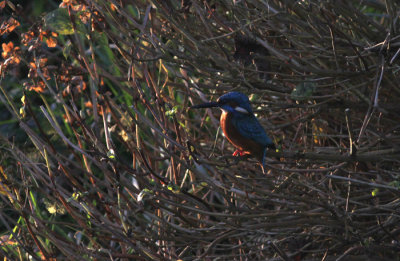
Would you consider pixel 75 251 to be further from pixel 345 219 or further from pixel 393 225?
pixel 393 225

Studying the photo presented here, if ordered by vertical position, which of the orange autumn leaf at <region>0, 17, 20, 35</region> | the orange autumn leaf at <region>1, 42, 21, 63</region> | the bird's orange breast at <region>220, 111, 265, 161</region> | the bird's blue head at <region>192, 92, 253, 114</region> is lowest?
the bird's orange breast at <region>220, 111, 265, 161</region>

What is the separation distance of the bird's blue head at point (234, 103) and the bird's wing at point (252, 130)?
48mm

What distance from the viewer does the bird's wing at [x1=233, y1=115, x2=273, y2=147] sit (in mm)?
2854

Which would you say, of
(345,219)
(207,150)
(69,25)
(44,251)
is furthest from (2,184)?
(345,219)

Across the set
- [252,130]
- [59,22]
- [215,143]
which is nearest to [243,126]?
[252,130]

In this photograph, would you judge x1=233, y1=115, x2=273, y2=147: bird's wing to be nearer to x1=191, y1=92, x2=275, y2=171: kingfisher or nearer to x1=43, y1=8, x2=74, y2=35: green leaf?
x1=191, y1=92, x2=275, y2=171: kingfisher

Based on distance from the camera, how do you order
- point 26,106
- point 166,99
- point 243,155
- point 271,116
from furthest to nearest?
point 271,116 → point 166,99 → point 243,155 → point 26,106

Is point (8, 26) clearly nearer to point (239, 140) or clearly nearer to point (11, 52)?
point (11, 52)

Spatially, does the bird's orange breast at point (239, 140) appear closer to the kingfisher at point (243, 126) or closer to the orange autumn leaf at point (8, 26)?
the kingfisher at point (243, 126)

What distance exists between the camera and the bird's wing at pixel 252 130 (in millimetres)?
2854

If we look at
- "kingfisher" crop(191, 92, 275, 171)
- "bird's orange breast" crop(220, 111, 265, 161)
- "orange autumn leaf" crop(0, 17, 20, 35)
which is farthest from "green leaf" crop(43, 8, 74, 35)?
"bird's orange breast" crop(220, 111, 265, 161)

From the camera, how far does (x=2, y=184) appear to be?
2.80m

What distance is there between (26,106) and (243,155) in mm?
1097

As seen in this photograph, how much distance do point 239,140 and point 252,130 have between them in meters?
0.10
